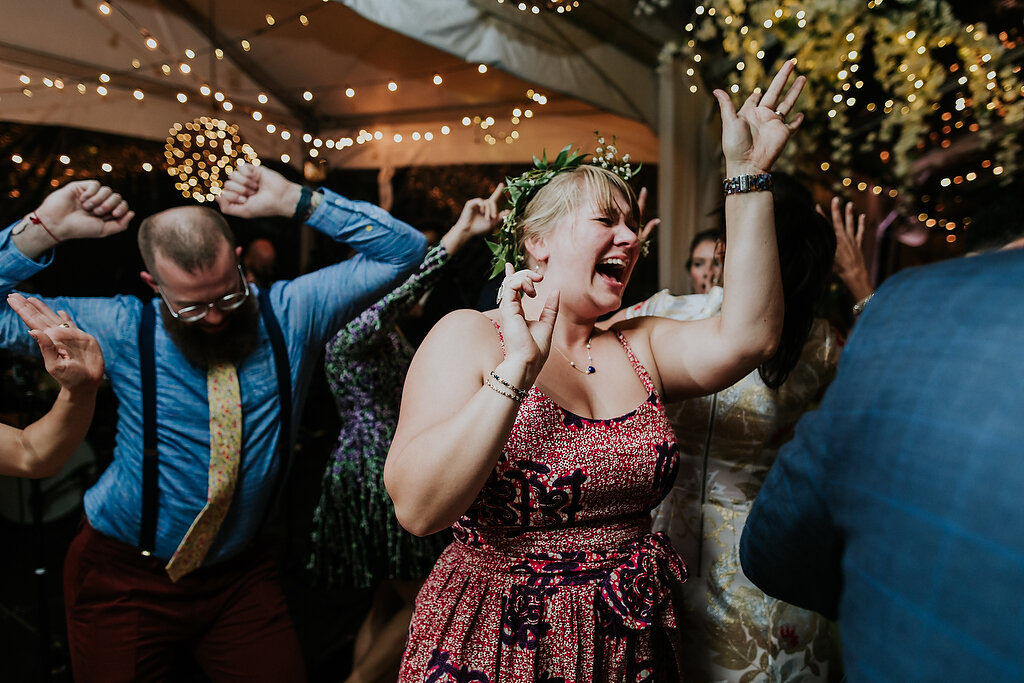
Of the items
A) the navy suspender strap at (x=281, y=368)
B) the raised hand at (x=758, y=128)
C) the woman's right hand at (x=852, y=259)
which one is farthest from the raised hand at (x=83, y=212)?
the woman's right hand at (x=852, y=259)

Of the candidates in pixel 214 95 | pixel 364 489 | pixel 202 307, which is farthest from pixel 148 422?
pixel 214 95

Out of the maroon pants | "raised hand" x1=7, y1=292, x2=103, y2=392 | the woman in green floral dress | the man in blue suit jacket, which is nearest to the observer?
the man in blue suit jacket

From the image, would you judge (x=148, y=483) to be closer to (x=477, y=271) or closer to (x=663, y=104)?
(x=477, y=271)

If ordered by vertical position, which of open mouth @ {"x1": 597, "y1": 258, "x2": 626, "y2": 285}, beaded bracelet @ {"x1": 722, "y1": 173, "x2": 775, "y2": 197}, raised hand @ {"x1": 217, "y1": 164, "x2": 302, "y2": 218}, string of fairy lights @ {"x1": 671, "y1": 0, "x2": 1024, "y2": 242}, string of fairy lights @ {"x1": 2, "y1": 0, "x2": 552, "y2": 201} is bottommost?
open mouth @ {"x1": 597, "y1": 258, "x2": 626, "y2": 285}

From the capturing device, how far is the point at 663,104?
3.42 metres

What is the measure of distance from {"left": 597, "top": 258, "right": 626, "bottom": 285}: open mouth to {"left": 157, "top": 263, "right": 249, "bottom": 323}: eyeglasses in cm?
→ 80

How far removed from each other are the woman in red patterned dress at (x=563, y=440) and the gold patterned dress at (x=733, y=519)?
0.97 ft

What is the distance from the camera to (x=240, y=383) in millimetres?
1506

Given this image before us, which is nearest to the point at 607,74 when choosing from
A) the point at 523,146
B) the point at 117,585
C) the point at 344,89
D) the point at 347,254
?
the point at 523,146

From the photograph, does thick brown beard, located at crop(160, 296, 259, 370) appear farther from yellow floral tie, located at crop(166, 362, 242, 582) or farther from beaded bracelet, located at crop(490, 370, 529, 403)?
beaded bracelet, located at crop(490, 370, 529, 403)

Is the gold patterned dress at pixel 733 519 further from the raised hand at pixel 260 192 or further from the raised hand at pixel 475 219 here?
the raised hand at pixel 260 192

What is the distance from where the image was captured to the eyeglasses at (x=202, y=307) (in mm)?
1365

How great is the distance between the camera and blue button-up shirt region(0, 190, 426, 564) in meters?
1.42

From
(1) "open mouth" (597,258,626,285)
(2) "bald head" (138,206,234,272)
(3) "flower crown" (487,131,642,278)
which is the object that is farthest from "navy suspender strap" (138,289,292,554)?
(1) "open mouth" (597,258,626,285)
